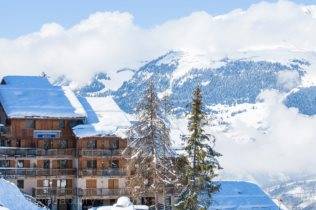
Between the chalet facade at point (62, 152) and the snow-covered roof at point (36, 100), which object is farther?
the snow-covered roof at point (36, 100)

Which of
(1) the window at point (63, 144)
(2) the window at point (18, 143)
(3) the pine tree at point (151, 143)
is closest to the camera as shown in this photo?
(3) the pine tree at point (151, 143)

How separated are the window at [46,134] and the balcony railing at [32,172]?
4474 millimetres

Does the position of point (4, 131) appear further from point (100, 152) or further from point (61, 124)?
point (100, 152)

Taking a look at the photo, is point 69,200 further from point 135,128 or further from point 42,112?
point 135,128

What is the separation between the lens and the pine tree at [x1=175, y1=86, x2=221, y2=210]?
70.0 meters

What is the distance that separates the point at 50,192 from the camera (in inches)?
4006

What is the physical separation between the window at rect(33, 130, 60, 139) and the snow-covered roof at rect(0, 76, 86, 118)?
208cm

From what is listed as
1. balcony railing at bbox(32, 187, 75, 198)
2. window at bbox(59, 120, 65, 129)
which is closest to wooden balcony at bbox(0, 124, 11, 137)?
window at bbox(59, 120, 65, 129)

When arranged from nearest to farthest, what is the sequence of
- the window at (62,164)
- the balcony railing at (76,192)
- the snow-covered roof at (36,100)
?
the balcony railing at (76,192) → the window at (62,164) → the snow-covered roof at (36,100)

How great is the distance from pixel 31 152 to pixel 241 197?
29676 millimetres

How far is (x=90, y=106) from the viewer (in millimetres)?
111188

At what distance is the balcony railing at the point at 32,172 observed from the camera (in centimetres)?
10119

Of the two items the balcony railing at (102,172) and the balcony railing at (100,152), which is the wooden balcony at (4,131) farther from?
the balcony railing at (102,172)

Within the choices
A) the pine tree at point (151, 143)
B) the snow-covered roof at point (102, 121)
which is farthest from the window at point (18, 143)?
the pine tree at point (151, 143)
